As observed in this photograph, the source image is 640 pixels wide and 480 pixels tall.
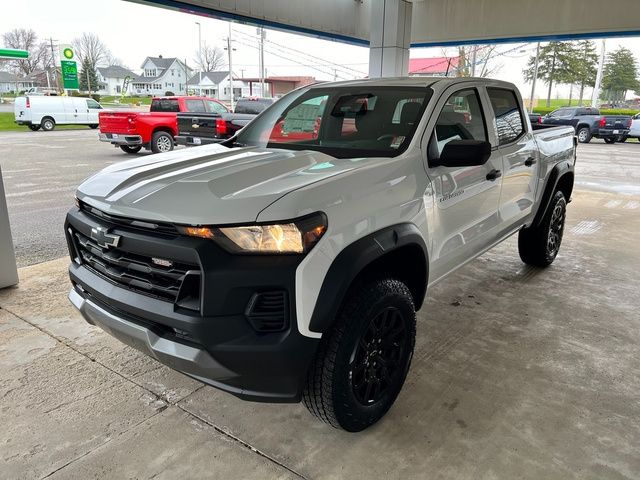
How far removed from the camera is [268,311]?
1970 mm

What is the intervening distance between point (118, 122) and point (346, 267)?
13260mm

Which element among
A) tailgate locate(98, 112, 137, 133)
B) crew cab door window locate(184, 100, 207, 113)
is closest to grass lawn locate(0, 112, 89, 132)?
tailgate locate(98, 112, 137, 133)

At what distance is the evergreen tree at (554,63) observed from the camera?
164 feet

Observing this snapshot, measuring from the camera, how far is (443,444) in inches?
95.0

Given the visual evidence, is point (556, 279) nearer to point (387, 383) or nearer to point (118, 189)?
point (387, 383)

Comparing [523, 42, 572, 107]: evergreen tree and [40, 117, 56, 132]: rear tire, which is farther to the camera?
[523, 42, 572, 107]: evergreen tree

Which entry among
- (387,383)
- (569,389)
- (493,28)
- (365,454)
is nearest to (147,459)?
(365,454)

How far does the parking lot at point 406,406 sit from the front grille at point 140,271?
814 mm

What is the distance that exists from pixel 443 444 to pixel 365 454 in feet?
1.29

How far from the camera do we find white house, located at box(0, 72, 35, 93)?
2820 inches

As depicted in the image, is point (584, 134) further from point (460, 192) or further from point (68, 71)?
point (68, 71)

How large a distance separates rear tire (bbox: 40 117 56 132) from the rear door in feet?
81.8

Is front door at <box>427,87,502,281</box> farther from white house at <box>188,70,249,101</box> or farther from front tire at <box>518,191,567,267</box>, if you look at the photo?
white house at <box>188,70,249,101</box>

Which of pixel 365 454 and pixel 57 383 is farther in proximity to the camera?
pixel 57 383
